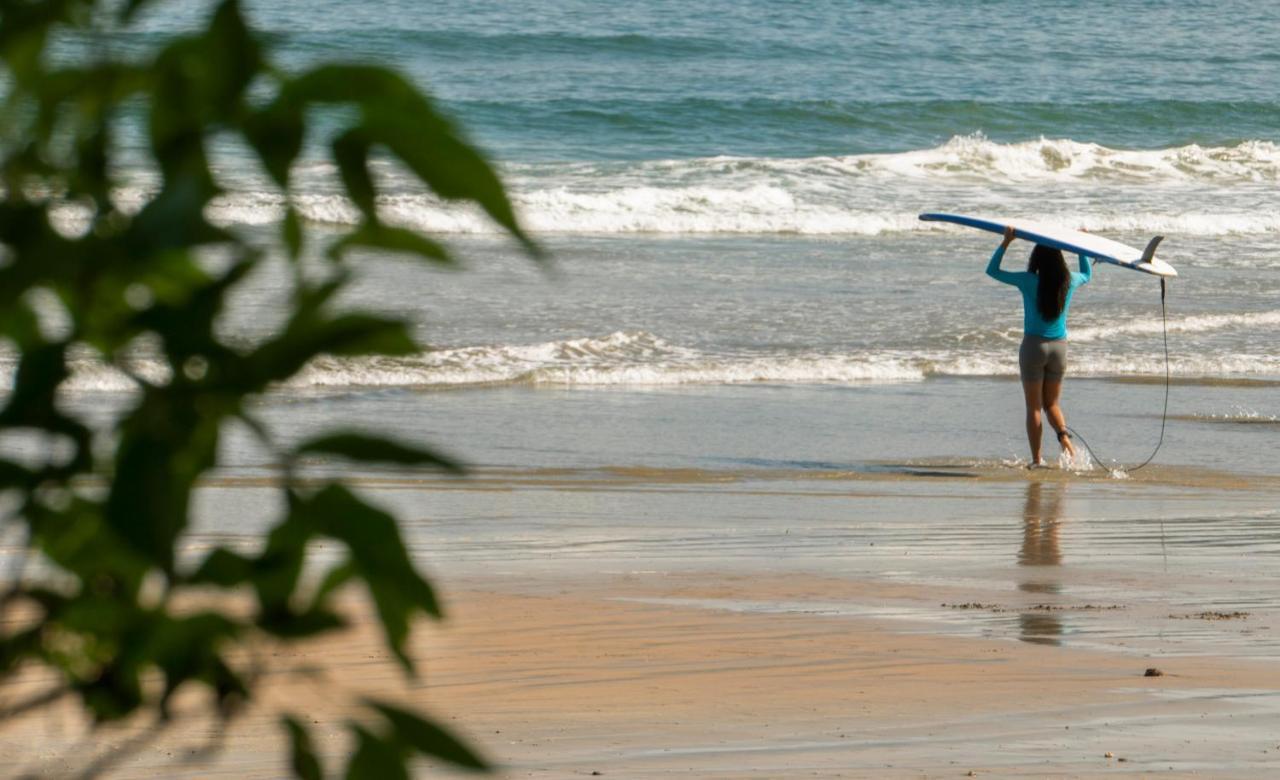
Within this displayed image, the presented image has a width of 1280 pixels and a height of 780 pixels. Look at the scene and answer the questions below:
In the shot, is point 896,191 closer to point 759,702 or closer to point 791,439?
point 791,439

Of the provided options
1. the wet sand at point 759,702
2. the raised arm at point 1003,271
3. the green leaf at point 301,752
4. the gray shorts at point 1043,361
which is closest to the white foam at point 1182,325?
the raised arm at point 1003,271

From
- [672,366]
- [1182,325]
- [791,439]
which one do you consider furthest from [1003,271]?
[1182,325]

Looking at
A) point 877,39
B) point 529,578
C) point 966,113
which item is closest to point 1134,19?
point 877,39

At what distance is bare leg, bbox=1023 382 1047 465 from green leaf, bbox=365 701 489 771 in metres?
9.99

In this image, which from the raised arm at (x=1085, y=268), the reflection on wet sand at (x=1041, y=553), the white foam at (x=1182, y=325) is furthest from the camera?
the white foam at (x=1182, y=325)

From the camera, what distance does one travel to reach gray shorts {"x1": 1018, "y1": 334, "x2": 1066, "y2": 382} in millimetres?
10750

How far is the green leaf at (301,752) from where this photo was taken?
0.82 meters

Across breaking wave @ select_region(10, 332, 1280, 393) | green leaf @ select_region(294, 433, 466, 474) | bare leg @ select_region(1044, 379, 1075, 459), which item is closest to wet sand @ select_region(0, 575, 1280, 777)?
green leaf @ select_region(294, 433, 466, 474)

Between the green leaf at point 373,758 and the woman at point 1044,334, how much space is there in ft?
33.1

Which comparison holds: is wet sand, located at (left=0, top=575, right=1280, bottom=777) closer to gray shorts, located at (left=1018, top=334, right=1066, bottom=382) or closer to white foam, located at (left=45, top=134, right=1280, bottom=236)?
gray shorts, located at (left=1018, top=334, right=1066, bottom=382)

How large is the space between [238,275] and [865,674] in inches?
197

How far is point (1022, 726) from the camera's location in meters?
4.97

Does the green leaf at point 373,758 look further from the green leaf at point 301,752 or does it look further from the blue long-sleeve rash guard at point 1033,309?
the blue long-sleeve rash guard at point 1033,309

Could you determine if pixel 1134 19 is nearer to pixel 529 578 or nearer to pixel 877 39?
pixel 877 39
